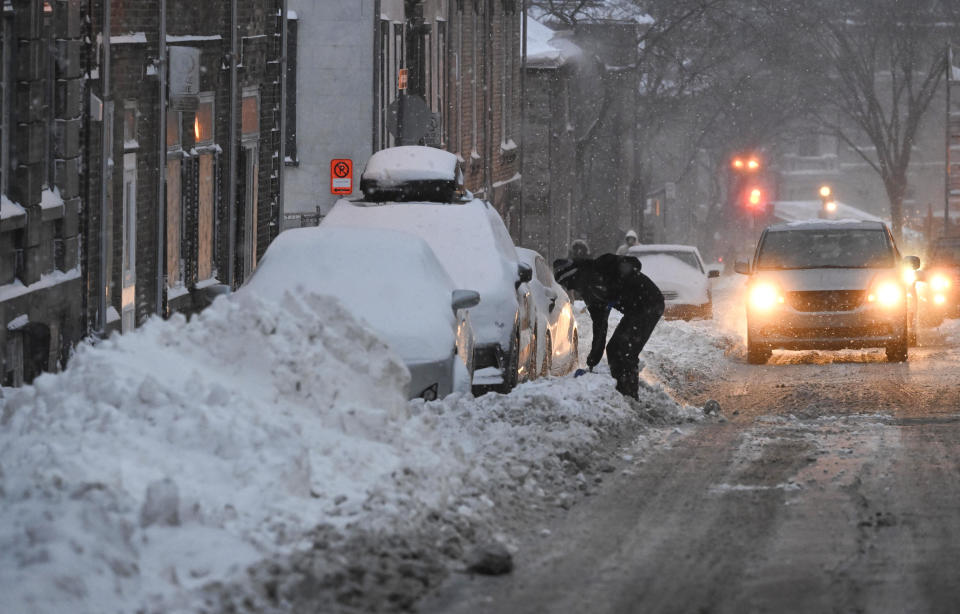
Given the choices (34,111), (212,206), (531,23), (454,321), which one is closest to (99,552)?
(454,321)

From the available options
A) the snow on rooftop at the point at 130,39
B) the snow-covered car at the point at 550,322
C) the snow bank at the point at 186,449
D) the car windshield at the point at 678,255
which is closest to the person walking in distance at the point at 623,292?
the snow-covered car at the point at 550,322

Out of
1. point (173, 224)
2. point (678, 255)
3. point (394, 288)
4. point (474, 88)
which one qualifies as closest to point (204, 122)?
point (173, 224)

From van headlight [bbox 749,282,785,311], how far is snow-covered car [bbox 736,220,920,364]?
0.04ft

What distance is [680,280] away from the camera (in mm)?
31484

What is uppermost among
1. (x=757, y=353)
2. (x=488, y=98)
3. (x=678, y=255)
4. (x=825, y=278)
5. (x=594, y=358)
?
(x=488, y=98)

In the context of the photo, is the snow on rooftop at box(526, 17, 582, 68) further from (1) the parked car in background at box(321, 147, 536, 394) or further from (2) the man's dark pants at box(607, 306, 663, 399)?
(2) the man's dark pants at box(607, 306, 663, 399)

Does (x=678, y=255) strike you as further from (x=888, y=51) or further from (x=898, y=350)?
(x=888, y=51)

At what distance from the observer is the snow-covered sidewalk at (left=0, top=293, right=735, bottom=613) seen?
7047mm

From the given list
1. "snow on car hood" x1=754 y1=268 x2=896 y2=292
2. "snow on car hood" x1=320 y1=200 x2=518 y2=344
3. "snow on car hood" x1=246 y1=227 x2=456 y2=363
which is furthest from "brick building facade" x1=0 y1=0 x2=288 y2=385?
"snow on car hood" x1=754 y1=268 x2=896 y2=292

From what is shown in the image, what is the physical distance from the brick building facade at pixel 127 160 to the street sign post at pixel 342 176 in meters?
2.07

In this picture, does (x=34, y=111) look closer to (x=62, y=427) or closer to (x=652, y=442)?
(x=652, y=442)

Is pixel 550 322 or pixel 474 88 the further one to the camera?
pixel 474 88

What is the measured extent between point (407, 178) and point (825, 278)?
5.58 m

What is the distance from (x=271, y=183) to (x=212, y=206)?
8.17 feet
